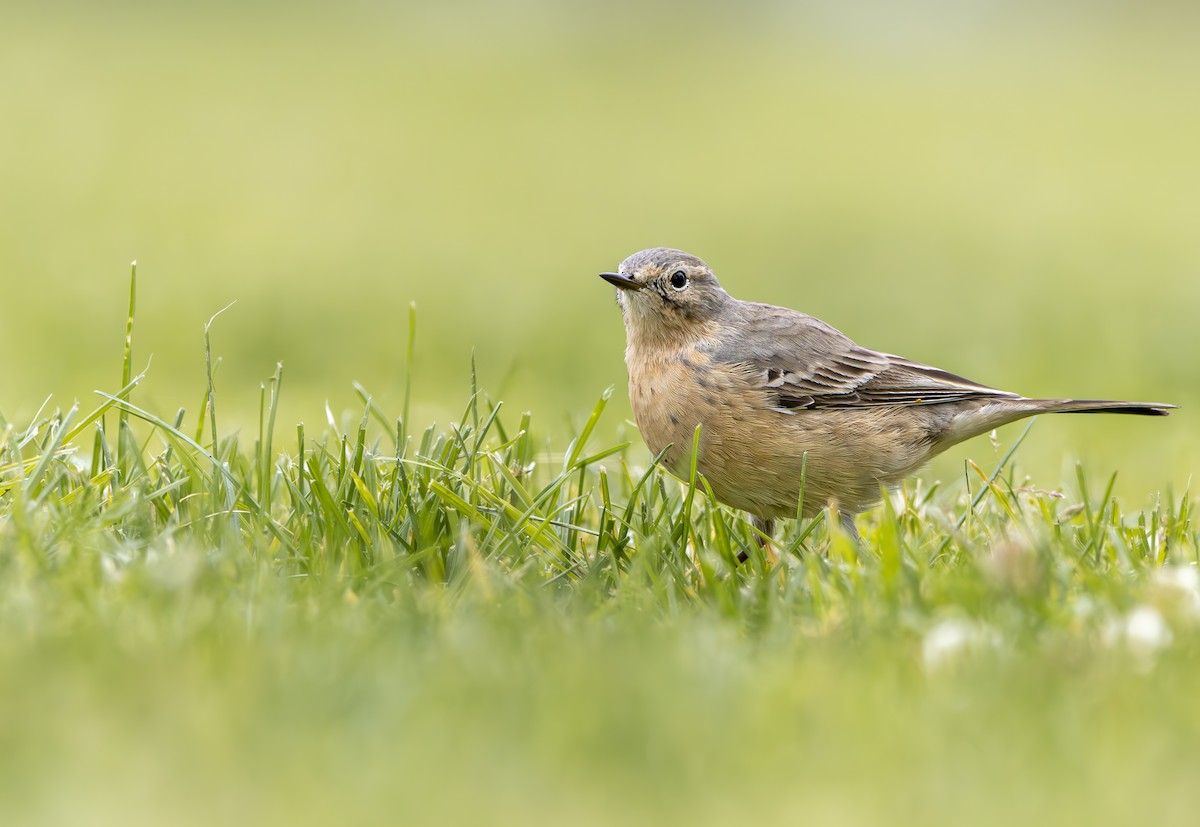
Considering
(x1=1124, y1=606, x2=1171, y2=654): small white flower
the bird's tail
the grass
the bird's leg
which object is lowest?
the bird's leg

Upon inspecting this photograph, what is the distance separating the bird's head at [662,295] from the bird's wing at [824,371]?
22 cm

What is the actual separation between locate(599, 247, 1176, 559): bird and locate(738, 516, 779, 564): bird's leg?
0.01m

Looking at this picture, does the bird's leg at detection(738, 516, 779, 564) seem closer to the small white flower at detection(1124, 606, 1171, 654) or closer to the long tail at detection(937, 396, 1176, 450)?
the long tail at detection(937, 396, 1176, 450)

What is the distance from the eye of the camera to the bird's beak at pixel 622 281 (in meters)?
5.89

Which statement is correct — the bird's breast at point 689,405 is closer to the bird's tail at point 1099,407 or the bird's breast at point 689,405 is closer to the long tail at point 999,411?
the long tail at point 999,411

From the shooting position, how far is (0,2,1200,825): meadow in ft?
9.51

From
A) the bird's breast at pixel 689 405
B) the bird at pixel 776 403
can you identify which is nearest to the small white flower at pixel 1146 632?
Result: the bird at pixel 776 403

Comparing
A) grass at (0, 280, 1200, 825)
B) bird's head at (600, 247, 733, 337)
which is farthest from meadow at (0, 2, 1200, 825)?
bird's head at (600, 247, 733, 337)

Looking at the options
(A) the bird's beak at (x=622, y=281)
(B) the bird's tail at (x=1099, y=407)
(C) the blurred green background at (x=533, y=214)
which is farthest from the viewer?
(C) the blurred green background at (x=533, y=214)

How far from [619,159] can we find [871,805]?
1932cm

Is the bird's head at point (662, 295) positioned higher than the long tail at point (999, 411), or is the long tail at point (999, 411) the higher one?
the bird's head at point (662, 295)

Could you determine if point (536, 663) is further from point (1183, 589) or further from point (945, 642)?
point (1183, 589)

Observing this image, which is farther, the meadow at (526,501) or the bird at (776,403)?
the bird at (776,403)

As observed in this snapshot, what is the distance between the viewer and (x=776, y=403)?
229 inches
